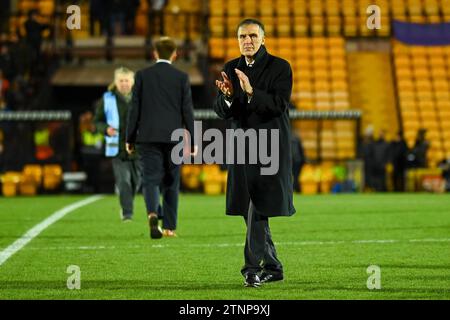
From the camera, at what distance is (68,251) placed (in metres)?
12.0

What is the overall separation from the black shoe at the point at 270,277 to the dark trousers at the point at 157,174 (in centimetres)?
408

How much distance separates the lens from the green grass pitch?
28.7 feet

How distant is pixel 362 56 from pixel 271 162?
26.8m

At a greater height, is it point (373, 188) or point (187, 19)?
point (187, 19)

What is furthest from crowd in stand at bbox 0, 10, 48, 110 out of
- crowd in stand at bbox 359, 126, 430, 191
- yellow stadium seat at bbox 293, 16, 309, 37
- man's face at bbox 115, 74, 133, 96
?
man's face at bbox 115, 74, 133, 96

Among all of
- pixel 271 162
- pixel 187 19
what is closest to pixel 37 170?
pixel 187 19

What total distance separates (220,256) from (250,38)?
2947 mm

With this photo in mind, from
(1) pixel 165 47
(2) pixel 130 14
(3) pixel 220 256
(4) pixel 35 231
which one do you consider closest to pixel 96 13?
(2) pixel 130 14

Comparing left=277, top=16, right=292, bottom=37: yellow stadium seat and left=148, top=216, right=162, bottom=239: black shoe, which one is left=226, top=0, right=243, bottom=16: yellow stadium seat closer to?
left=277, top=16, right=292, bottom=37: yellow stadium seat

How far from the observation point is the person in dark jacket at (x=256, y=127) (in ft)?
29.3

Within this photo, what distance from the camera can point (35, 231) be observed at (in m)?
14.5

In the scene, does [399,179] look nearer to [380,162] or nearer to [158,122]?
[380,162]

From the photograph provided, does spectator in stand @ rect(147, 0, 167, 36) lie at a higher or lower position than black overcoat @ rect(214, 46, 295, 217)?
higher
